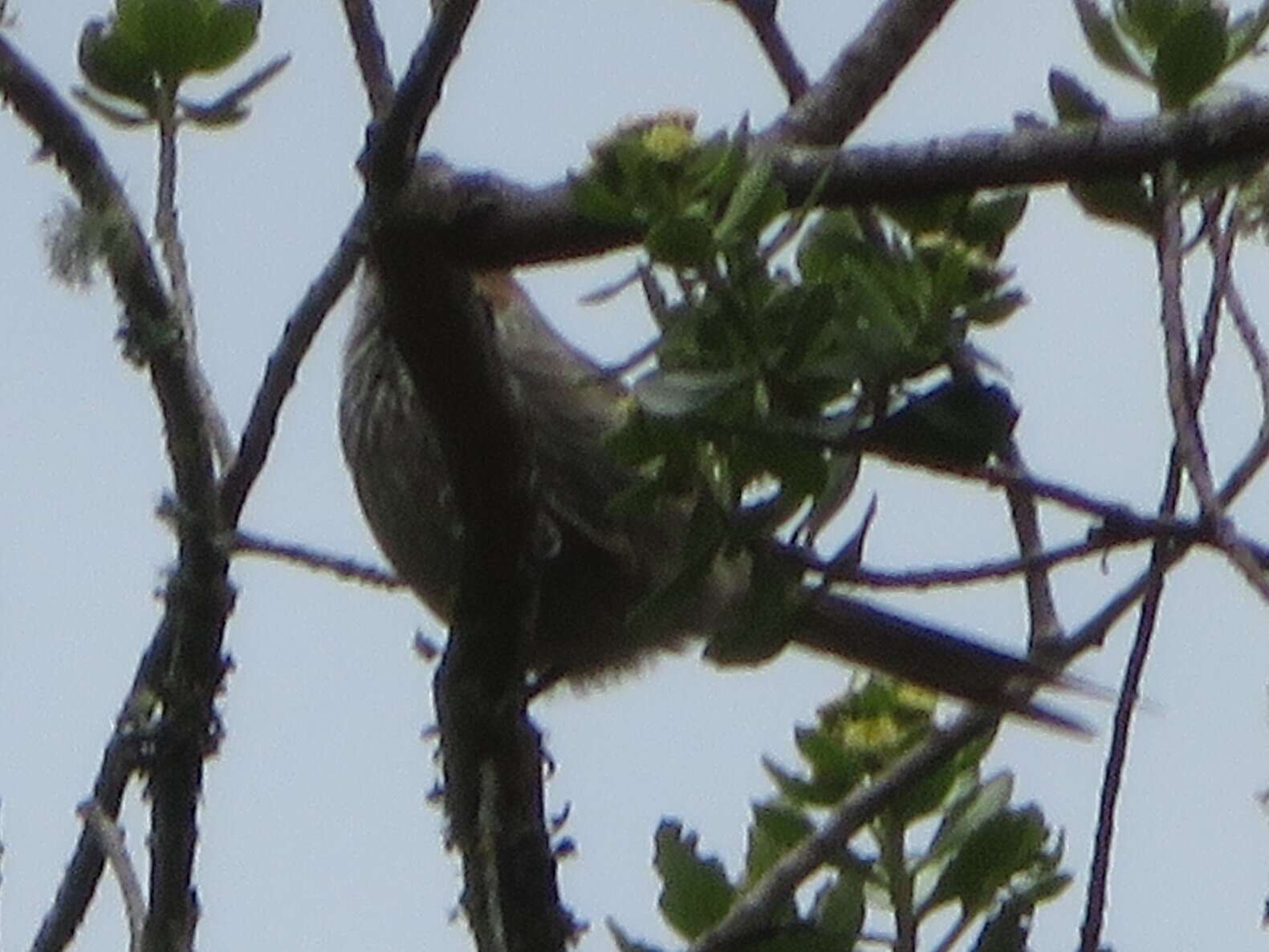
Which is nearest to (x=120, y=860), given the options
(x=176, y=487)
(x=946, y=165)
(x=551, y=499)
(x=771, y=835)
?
(x=176, y=487)

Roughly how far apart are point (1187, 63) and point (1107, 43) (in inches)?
7.0

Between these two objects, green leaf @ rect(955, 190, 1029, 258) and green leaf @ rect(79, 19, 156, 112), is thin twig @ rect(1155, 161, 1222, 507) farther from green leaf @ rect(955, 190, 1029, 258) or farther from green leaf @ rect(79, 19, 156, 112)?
green leaf @ rect(79, 19, 156, 112)

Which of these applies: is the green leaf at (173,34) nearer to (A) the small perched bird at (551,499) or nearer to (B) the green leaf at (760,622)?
(A) the small perched bird at (551,499)

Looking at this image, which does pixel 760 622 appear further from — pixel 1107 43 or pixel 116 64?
pixel 116 64

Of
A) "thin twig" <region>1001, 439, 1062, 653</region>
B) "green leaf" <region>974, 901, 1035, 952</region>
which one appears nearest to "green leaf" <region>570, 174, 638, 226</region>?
"thin twig" <region>1001, 439, 1062, 653</region>

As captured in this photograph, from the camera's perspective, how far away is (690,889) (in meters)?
3.03

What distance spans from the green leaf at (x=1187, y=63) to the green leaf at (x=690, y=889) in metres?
1.08

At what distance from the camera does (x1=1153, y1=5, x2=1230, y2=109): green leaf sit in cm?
236

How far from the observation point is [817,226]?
8.21ft

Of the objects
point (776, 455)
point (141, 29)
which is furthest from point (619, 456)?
point (141, 29)

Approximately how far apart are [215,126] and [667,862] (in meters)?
1.00

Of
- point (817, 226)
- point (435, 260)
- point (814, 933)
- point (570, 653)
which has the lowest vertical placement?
point (814, 933)

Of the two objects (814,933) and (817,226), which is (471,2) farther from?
(814,933)

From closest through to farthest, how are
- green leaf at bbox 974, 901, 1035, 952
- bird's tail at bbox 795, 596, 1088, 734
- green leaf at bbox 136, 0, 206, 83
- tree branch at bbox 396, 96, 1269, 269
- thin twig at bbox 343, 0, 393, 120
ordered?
tree branch at bbox 396, 96, 1269, 269 < thin twig at bbox 343, 0, 393, 120 < green leaf at bbox 974, 901, 1035, 952 < green leaf at bbox 136, 0, 206, 83 < bird's tail at bbox 795, 596, 1088, 734
